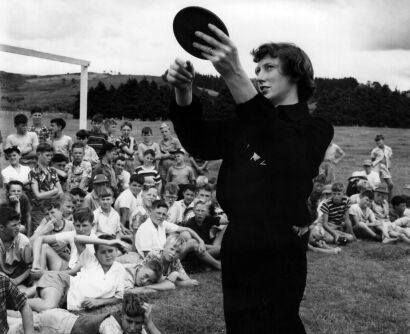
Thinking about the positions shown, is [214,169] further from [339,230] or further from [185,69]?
[185,69]

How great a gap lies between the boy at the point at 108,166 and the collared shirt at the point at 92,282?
2318 millimetres

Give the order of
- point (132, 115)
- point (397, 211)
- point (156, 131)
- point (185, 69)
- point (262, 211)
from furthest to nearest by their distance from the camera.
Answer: point (132, 115) < point (156, 131) < point (397, 211) < point (262, 211) < point (185, 69)

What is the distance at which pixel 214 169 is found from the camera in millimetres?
13188

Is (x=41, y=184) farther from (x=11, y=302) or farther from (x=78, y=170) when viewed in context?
(x=11, y=302)

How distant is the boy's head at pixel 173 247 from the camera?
5484 mm

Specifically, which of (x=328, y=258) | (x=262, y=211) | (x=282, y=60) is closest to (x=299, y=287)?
(x=262, y=211)

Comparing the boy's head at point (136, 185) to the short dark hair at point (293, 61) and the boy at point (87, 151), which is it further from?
the short dark hair at point (293, 61)

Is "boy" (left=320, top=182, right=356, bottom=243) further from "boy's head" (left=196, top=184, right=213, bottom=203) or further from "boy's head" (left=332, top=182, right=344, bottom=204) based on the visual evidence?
"boy's head" (left=196, top=184, right=213, bottom=203)

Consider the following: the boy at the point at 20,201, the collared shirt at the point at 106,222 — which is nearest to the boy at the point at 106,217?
the collared shirt at the point at 106,222

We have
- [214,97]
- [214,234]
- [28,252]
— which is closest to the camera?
[28,252]

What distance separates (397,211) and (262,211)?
7.93m

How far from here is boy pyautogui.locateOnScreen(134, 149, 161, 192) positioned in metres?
7.66

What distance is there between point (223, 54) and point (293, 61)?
1.56ft

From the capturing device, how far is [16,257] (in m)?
4.91
